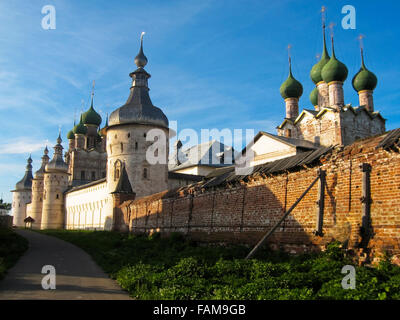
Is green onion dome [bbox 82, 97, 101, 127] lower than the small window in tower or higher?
higher

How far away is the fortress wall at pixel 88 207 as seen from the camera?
35.7 m

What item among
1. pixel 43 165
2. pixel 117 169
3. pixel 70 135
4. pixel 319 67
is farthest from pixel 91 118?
pixel 319 67

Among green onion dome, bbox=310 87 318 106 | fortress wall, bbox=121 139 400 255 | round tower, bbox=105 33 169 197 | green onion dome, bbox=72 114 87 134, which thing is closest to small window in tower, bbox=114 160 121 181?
round tower, bbox=105 33 169 197

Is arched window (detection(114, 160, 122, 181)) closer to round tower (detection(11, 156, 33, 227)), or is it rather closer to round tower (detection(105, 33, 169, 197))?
round tower (detection(105, 33, 169, 197))

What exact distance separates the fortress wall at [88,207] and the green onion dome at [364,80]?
2328 centimetres

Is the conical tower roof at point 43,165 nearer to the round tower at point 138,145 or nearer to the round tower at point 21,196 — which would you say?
the round tower at point 21,196

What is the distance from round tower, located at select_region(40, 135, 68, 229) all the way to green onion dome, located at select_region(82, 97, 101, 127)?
8.02m

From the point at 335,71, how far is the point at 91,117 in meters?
36.7

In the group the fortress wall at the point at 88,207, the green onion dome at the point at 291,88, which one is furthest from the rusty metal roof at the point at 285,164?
the green onion dome at the point at 291,88

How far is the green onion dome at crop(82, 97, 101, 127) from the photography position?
180 ft
